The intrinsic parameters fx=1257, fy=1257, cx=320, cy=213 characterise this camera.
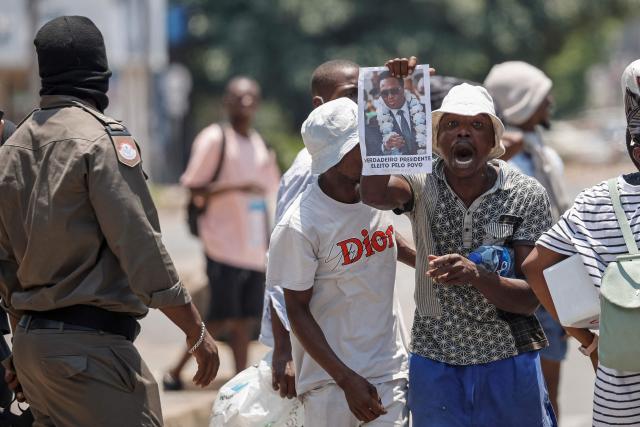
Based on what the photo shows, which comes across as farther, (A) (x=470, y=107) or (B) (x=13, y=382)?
(B) (x=13, y=382)

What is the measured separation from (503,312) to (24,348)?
1.68 metres

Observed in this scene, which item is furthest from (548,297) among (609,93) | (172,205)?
(609,93)

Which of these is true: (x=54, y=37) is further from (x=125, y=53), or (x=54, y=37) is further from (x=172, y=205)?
(x=125, y=53)

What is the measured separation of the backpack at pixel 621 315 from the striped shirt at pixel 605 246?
16cm

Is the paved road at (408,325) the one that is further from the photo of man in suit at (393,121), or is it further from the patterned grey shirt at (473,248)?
the photo of man in suit at (393,121)

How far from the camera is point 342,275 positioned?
183 inches

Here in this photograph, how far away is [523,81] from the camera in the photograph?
259 inches

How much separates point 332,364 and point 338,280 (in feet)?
1.07

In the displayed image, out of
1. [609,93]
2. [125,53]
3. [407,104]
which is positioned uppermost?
[407,104]

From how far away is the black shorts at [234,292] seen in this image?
844cm

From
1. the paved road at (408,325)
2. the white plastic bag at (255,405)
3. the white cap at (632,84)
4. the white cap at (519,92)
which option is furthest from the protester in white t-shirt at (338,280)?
the white cap at (519,92)

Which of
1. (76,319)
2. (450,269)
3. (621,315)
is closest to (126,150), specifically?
(76,319)

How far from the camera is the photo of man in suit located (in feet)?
14.3

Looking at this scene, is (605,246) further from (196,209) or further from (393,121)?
(196,209)
